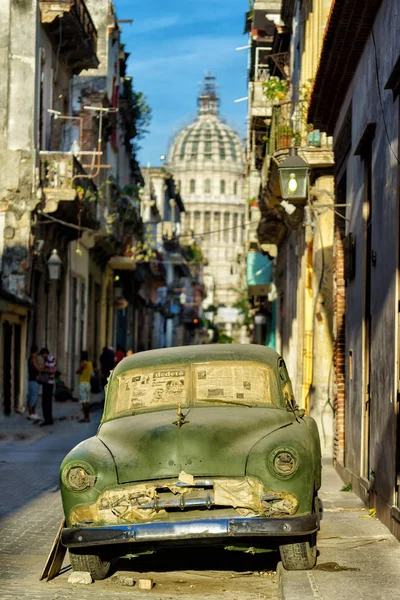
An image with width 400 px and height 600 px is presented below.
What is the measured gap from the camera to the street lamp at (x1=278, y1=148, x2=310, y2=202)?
1591cm

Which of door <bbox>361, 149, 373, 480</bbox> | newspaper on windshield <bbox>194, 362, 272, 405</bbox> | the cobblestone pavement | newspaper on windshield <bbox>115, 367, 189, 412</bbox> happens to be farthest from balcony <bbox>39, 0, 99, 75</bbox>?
newspaper on windshield <bbox>194, 362, 272, 405</bbox>

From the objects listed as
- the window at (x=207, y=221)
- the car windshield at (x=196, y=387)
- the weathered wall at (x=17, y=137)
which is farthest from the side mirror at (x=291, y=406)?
the window at (x=207, y=221)

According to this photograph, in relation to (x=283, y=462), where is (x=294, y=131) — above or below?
above

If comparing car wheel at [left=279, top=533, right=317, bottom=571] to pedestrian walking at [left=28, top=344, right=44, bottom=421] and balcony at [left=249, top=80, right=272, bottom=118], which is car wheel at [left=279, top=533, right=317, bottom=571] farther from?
balcony at [left=249, top=80, right=272, bottom=118]

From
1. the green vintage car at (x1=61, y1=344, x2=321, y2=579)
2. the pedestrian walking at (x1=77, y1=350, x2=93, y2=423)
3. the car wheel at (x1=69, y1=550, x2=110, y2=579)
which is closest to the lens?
the green vintage car at (x1=61, y1=344, x2=321, y2=579)

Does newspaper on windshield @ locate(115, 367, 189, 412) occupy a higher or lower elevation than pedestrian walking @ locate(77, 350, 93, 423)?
higher

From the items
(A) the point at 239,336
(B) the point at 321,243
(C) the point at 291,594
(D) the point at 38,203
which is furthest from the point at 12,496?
(A) the point at 239,336

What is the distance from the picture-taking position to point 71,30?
106 ft

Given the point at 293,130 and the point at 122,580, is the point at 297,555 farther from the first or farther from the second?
the point at 293,130

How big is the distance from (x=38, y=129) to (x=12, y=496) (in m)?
17.4

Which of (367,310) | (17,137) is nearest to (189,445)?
(367,310)

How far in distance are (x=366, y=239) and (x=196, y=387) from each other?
13.7ft

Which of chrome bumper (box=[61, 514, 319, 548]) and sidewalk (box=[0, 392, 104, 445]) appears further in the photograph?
sidewalk (box=[0, 392, 104, 445])

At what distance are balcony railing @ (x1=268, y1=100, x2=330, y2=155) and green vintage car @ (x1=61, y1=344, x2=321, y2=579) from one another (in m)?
12.5
